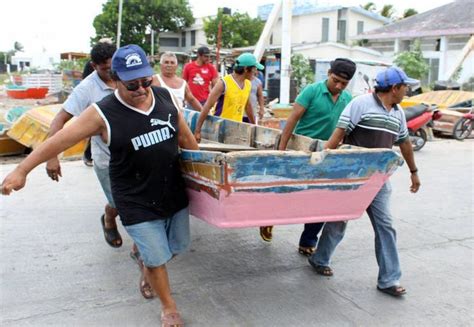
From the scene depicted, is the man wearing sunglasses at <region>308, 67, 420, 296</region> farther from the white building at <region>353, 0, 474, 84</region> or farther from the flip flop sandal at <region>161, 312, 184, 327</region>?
the white building at <region>353, 0, 474, 84</region>

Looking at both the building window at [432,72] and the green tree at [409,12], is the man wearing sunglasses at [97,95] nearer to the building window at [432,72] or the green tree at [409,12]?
the building window at [432,72]

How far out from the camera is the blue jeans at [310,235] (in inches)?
172

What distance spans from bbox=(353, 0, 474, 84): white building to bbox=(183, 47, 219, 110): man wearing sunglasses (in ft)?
67.7

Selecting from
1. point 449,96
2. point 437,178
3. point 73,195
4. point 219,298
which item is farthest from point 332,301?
point 449,96

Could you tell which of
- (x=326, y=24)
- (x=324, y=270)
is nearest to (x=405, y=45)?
(x=326, y=24)

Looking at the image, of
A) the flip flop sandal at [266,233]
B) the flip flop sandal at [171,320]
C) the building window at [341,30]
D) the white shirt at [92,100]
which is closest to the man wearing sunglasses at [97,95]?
the white shirt at [92,100]

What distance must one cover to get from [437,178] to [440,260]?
350 centimetres

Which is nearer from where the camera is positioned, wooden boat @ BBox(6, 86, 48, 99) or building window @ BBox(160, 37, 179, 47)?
wooden boat @ BBox(6, 86, 48, 99)

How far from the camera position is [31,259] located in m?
4.16

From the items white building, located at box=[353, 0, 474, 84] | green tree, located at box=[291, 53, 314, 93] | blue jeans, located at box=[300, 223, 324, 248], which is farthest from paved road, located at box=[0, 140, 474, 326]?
white building, located at box=[353, 0, 474, 84]

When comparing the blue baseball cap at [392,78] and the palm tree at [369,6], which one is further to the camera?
the palm tree at [369,6]

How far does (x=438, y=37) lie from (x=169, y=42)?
3002 cm

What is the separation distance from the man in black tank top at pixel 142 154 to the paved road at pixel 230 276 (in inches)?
21.8

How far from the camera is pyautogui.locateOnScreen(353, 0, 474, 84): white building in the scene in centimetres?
2662
